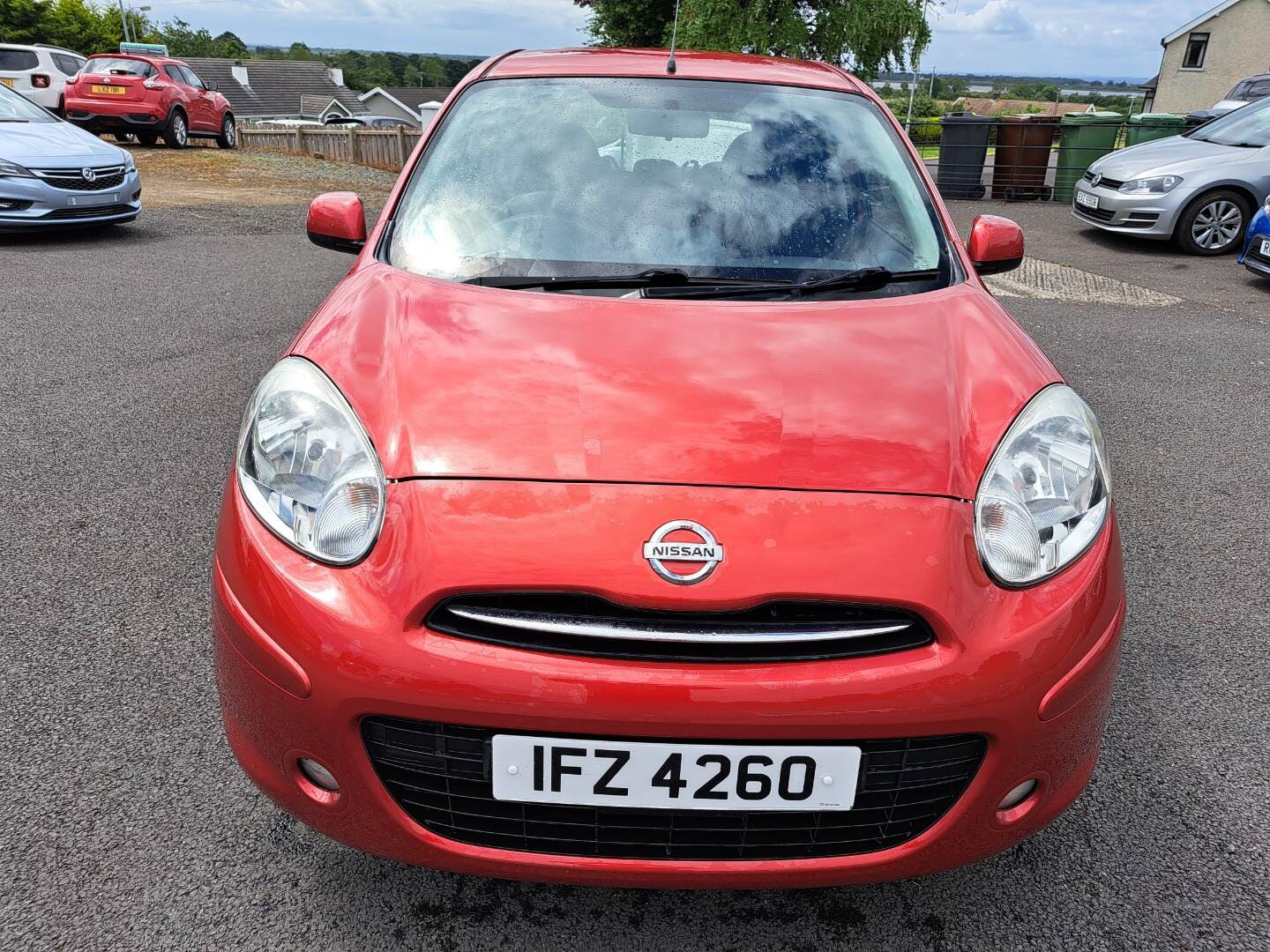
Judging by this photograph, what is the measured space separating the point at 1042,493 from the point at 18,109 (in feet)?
33.7

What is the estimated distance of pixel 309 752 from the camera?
1.56m

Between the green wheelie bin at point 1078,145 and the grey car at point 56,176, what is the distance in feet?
38.8

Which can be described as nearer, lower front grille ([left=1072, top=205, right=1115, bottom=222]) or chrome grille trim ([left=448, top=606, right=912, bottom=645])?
chrome grille trim ([left=448, top=606, right=912, bottom=645])

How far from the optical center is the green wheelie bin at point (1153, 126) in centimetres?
1468

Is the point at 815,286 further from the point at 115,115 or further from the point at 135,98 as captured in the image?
the point at 115,115

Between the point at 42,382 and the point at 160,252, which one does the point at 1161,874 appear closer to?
the point at 42,382

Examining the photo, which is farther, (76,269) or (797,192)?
(76,269)

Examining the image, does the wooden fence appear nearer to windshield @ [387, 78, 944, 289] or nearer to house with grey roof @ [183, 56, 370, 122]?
windshield @ [387, 78, 944, 289]

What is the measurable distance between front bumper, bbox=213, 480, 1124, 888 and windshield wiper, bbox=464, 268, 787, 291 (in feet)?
2.58

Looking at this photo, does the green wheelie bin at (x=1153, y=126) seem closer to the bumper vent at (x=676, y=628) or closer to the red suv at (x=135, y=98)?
the red suv at (x=135, y=98)

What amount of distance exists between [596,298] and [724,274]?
35 centimetres

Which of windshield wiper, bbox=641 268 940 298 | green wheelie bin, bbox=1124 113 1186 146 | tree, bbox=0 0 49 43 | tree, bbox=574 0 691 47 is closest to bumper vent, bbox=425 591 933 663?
windshield wiper, bbox=641 268 940 298

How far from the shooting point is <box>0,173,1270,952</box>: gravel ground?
1817 millimetres

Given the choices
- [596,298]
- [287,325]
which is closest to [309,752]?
[596,298]
